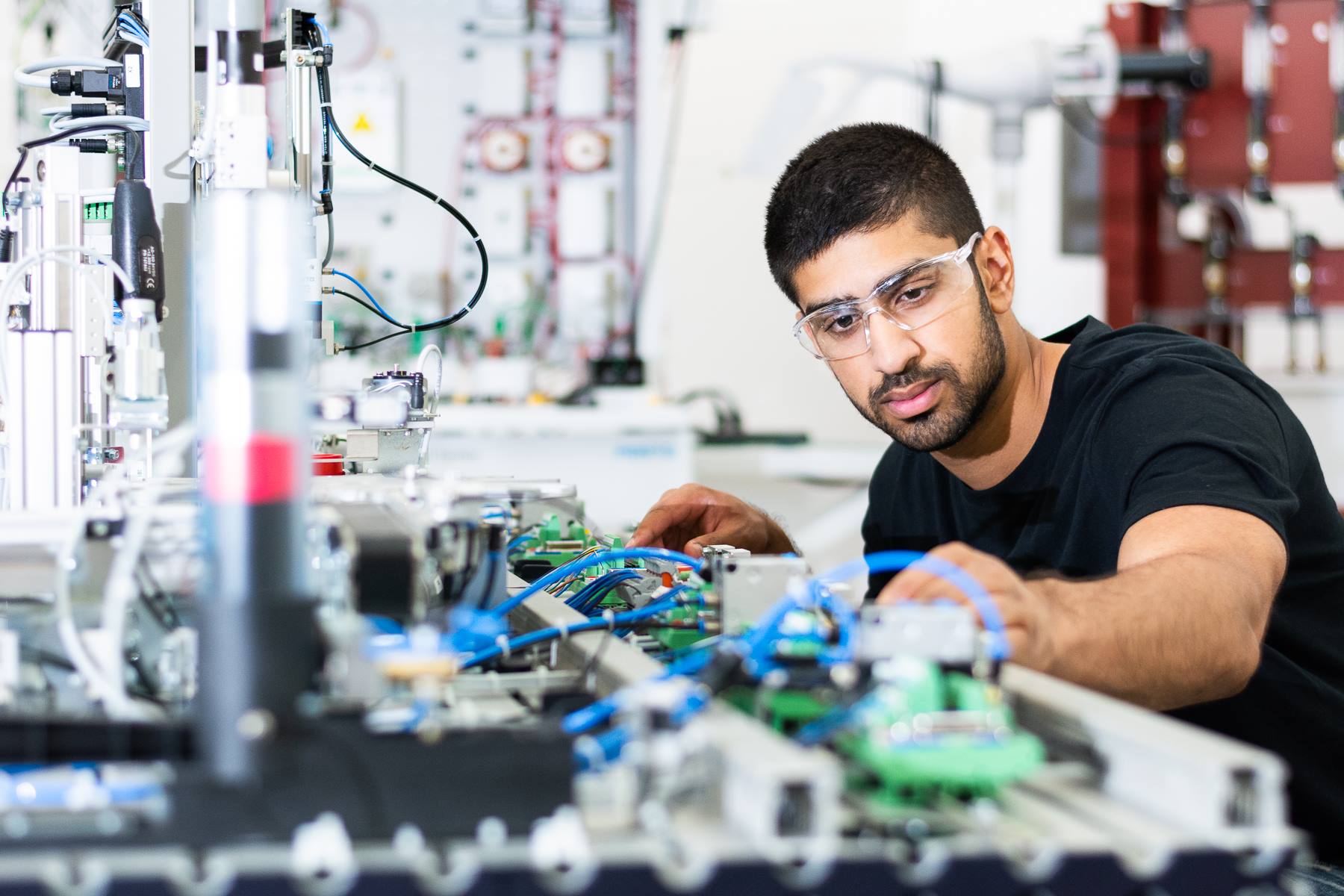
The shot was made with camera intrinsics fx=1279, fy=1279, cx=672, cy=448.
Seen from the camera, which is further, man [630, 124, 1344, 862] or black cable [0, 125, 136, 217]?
black cable [0, 125, 136, 217]

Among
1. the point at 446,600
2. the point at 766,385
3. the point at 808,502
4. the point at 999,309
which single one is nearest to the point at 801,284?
the point at 999,309

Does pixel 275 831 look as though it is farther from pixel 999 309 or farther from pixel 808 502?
pixel 808 502

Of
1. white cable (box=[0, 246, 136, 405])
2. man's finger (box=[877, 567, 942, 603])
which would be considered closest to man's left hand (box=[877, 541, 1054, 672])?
man's finger (box=[877, 567, 942, 603])

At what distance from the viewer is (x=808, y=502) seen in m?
4.42

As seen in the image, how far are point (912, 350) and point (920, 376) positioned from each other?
0.04 m

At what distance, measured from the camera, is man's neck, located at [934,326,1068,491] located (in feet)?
5.56

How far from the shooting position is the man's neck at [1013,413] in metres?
1.70

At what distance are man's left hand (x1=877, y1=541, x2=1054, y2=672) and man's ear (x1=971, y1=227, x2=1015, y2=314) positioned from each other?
0.82m

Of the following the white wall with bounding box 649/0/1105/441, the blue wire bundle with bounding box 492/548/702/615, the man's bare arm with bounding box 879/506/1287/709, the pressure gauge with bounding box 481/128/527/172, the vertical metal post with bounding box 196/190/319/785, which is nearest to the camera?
the vertical metal post with bounding box 196/190/319/785

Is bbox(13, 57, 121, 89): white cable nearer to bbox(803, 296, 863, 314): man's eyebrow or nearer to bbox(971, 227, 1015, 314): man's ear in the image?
bbox(803, 296, 863, 314): man's eyebrow

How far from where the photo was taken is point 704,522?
1791mm

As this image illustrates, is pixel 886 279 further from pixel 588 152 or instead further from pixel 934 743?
pixel 588 152

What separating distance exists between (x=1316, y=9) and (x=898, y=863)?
3221mm

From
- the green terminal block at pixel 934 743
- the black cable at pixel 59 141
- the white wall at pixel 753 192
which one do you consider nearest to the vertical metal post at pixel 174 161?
the black cable at pixel 59 141
